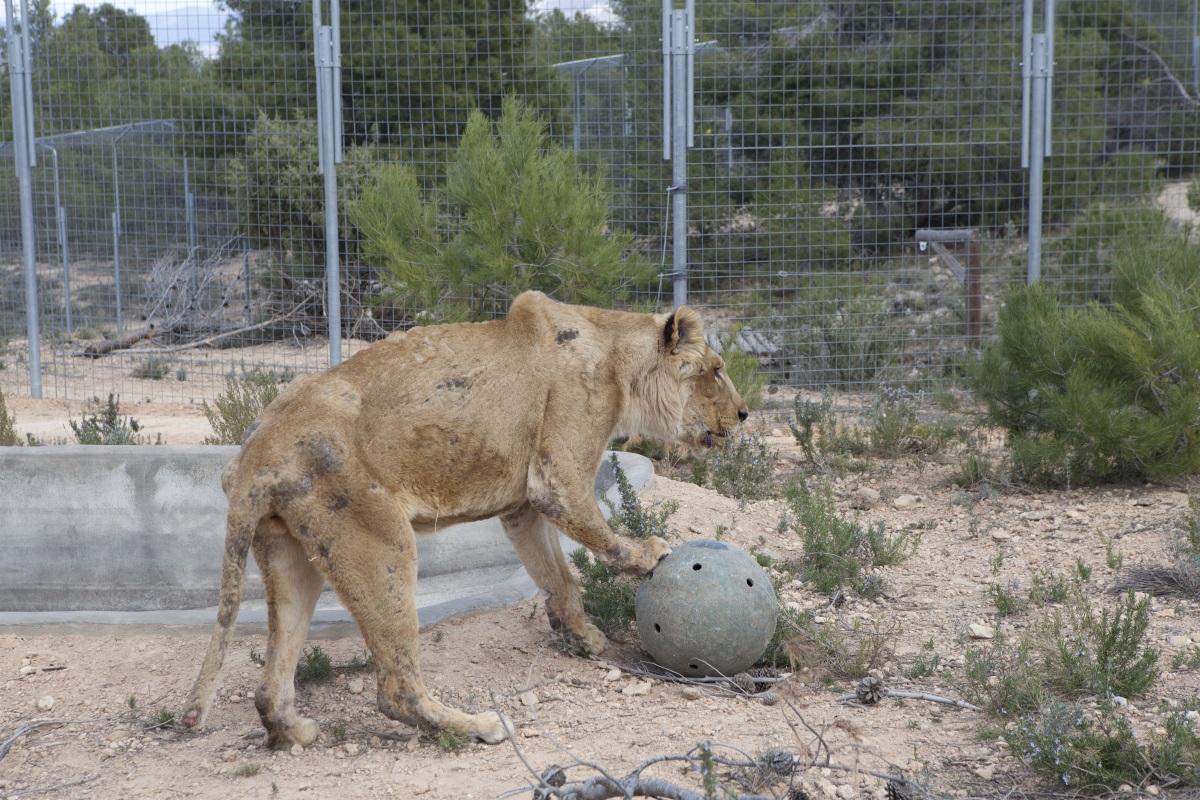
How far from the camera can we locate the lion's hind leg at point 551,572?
20.0 feet

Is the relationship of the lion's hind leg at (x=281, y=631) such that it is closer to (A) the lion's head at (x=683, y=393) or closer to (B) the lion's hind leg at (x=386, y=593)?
(B) the lion's hind leg at (x=386, y=593)

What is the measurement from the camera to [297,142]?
14.8 metres

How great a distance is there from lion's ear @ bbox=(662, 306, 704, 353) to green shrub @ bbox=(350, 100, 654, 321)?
4.96 m

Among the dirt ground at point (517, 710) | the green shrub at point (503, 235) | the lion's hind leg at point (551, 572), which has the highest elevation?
the green shrub at point (503, 235)

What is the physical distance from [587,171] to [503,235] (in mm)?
1882

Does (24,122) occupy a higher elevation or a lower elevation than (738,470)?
higher

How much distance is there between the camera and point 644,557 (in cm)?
589

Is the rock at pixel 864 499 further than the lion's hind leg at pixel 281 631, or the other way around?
the rock at pixel 864 499

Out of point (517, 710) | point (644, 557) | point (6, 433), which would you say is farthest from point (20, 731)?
point (6, 433)

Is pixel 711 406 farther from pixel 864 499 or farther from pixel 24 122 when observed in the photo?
pixel 24 122

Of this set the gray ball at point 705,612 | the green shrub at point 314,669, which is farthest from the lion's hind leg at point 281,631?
the gray ball at point 705,612

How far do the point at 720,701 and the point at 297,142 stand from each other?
1079 cm

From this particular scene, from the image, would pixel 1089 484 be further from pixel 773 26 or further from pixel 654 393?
pixel 773 26

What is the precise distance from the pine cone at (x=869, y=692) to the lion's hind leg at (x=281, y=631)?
2338mm
